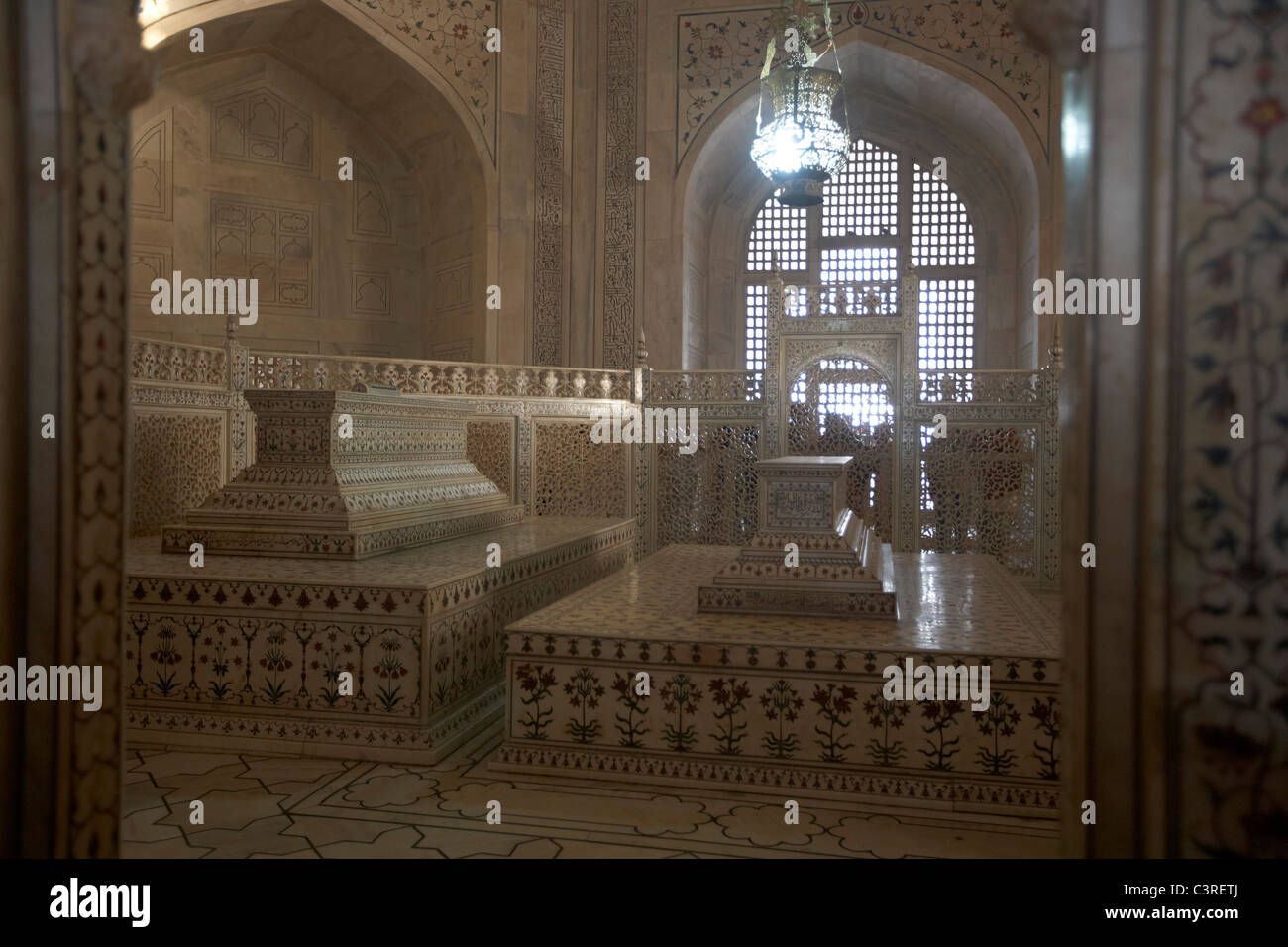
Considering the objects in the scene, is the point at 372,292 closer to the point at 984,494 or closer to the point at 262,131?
the point at 262,131

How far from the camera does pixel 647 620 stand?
3.41 m

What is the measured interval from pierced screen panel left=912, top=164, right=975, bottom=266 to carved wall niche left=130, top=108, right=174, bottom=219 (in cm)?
731

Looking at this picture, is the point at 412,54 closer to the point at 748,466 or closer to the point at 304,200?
the point at 304,200

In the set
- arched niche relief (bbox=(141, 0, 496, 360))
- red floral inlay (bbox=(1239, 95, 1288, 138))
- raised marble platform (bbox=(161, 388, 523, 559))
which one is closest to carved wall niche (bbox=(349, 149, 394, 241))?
arched niche relief (bbox=(141, 0, 496, 360))

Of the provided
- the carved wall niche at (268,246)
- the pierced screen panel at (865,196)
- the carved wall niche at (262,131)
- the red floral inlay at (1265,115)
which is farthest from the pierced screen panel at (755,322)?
the red floral inlay at (1265,115)

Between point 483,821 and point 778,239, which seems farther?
point 778,239

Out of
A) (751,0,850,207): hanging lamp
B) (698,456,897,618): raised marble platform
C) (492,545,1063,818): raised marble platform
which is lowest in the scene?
A: (492,545,1063,818): raised marble platform

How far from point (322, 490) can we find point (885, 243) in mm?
8265

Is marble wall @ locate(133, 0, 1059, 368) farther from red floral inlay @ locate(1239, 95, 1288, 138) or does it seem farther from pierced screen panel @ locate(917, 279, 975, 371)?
red floral inlay @ locate(1239, 95, 1288, 138)

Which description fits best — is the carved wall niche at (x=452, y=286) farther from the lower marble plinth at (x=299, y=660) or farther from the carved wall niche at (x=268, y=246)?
the lower marble plinth at (x=299, y=660)

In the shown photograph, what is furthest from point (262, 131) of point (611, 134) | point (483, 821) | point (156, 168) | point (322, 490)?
point (483, 821)

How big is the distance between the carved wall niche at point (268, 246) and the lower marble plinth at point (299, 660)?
5738 millimetres

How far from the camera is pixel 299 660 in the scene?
338 cm

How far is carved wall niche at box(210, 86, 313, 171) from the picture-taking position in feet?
28.0
